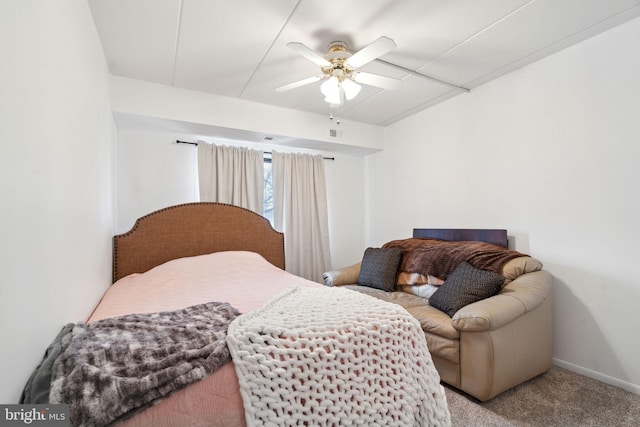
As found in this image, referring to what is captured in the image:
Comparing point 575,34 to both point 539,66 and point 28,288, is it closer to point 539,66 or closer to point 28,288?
point 539,66

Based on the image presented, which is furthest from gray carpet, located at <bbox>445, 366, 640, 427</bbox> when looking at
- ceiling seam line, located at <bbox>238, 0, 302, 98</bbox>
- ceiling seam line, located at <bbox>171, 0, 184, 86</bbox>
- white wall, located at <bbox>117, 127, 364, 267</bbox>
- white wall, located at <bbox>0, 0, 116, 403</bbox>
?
white wall, located at <bbox>117, 127, 364, 267</bbox>

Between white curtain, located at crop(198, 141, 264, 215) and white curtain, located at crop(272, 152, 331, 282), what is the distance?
9.5 inches

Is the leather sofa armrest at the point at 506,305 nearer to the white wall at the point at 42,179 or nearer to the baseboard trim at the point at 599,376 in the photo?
the baseboard trim at the point at 599,376

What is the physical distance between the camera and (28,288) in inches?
32.1

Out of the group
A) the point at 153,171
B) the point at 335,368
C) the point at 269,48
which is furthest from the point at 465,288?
the point at 153,171

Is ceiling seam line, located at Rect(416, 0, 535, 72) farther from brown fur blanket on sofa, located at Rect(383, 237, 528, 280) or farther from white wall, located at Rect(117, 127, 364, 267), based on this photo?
white wall, located at Rect(117, 127, 364, 267)

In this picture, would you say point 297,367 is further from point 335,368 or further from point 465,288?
point 465,288

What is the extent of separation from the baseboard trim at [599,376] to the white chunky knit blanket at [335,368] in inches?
69.7

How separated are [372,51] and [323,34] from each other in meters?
0.42

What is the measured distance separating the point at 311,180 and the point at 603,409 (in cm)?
311

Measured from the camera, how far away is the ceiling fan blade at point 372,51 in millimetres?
1656

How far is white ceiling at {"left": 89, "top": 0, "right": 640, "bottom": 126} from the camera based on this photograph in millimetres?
1737

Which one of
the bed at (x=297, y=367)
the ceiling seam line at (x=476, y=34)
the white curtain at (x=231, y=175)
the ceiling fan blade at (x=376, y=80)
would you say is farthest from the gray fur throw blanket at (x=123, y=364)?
the ceiling seam line at (x=476, y=34)

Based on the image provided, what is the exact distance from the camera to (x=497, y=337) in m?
1.73
